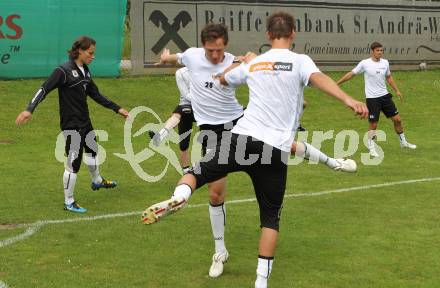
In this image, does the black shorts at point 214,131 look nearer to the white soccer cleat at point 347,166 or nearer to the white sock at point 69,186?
the white soccer cleat at point 347,166

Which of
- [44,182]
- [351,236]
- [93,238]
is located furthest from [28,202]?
[351,236]

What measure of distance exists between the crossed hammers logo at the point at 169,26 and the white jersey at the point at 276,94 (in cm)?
1631

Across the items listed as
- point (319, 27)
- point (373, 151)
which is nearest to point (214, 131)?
point (373, 151)

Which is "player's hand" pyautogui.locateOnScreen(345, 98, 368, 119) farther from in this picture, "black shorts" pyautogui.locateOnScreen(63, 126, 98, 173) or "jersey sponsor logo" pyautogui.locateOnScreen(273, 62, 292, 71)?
"black shorts" pyautogui.locateOnScreen(63, 126, 98, 173)

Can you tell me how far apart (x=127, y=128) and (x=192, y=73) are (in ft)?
33.1

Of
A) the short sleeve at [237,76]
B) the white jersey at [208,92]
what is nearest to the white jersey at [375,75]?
the white jersey at [208,92]

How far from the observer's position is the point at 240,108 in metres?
8.12

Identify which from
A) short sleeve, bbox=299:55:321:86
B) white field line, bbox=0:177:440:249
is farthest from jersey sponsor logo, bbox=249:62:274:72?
white field line, bbox=0:177:440:249

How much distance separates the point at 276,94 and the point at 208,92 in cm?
200

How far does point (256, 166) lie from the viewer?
6.16 m

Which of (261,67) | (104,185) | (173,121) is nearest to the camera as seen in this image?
(261,67)

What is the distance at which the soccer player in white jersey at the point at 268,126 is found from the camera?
19.4 feet

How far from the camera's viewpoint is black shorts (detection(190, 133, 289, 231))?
6.02m

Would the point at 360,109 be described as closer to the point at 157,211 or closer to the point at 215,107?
the point at 157,211
